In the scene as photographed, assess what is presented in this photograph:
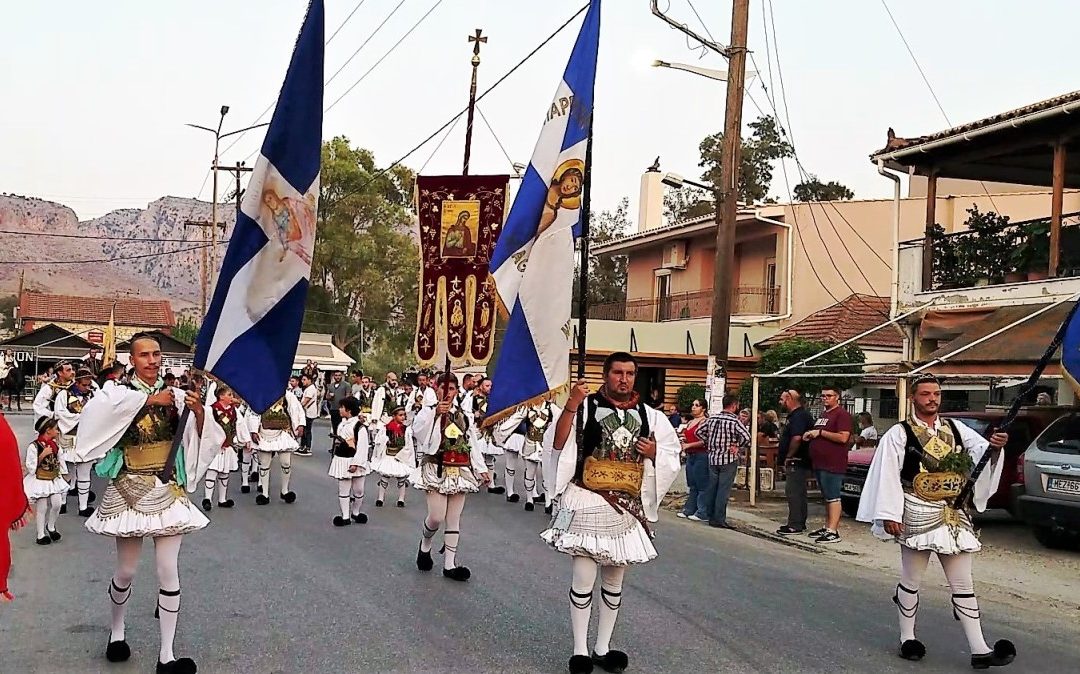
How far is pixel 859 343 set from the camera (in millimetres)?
27391

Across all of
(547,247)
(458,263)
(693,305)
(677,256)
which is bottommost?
(547,247)

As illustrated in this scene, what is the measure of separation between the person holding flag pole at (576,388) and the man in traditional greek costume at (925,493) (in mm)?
1603

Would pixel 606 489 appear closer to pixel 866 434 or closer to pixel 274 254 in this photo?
pixel 274 254

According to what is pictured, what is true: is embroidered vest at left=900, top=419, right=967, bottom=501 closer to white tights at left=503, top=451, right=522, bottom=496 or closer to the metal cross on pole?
the metal cross on pole

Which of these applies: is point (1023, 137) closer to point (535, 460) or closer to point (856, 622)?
point (535, 460)

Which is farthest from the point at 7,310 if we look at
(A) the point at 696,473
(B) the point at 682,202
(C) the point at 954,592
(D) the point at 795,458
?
(C) the point at 954,592

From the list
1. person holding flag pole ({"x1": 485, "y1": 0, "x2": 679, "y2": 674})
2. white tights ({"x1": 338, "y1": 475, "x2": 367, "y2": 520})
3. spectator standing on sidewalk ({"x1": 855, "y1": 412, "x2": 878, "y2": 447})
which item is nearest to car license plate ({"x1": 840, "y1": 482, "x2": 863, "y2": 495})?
spectator standing on sidewalk ({"x1": 855, "y1": 412, "x2": 878, "y2": 447})

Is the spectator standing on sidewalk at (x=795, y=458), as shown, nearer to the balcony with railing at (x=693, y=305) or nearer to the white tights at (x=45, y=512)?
the white tights at (x=45, y=512)

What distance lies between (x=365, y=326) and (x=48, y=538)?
167 feet

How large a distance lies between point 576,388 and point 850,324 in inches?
904

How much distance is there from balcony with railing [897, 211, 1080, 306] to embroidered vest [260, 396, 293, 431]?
11036 mm

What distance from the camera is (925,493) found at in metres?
7.15

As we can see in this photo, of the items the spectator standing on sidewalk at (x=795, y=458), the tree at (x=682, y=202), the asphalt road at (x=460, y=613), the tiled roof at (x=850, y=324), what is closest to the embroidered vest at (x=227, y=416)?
the asphalt road at (x=460, y=613)

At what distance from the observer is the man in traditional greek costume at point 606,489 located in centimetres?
642
